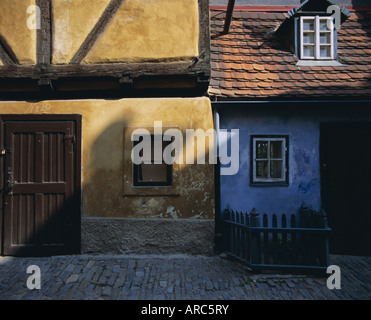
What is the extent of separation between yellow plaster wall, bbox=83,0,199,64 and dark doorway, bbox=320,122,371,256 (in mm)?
3349

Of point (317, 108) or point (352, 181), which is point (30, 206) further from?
point (352, 181)

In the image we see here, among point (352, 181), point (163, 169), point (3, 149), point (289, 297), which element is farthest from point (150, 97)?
point (352, 181)

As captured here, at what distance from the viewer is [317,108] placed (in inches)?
203

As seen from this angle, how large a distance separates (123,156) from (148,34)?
224 cm

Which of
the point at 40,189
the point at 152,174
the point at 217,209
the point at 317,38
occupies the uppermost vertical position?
the point at 317,38

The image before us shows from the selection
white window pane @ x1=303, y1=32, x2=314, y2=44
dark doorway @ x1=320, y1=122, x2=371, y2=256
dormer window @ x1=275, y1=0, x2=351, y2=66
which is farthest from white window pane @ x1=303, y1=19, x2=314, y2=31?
dark doorway @ x1=320, y1=122, x2=371, y2=256

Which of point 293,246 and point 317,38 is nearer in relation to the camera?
point 293,246

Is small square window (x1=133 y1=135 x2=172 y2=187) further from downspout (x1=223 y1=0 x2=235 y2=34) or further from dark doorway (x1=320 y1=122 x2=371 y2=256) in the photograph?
downspout (x1=223 y1=0 x2=235 y2=34)

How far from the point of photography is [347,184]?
509 centimetres

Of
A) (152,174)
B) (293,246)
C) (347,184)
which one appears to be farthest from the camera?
(152,174)

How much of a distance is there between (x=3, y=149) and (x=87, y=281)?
2.90 m

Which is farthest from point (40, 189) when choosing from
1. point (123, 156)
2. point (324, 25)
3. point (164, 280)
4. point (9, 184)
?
point (324, 25)

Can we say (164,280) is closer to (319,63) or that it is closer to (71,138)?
(71,138)

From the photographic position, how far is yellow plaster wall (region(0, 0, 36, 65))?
14.9ft
